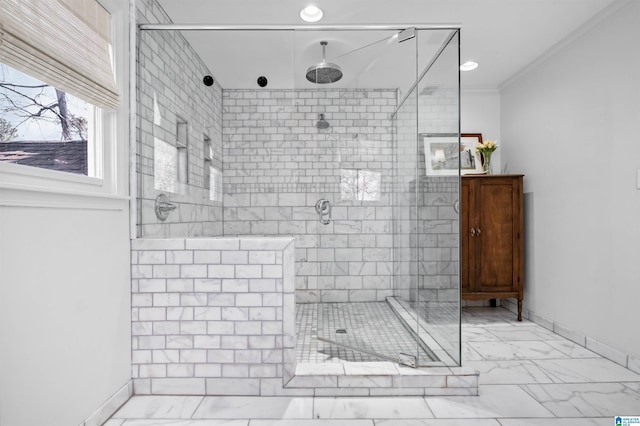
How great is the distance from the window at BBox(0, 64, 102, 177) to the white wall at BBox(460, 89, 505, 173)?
3.49m

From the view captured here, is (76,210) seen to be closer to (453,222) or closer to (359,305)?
(359,305)

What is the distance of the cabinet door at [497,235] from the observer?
10.2 ft

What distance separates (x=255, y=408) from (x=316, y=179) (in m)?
1.30

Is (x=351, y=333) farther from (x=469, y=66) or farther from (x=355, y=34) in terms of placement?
(x=469, y=66)

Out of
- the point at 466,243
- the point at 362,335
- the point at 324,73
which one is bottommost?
the point at 362,335

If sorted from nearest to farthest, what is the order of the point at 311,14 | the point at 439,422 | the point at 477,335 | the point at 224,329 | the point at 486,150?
the point at 439,422, the point at 224,329, the point at 311,14, the point at 477,335, the point at 486,150

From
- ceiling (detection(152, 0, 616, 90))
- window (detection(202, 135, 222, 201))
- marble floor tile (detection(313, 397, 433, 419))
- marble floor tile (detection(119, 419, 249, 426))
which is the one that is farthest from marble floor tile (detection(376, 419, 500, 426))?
ceiling (detection(152, 0, 616, 90))

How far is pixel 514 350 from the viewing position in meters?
2.46

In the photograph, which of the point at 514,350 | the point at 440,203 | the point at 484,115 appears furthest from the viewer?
the point at 484,115

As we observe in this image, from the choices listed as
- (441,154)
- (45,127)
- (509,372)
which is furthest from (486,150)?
(45,127)

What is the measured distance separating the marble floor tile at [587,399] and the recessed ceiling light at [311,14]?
2.69 m

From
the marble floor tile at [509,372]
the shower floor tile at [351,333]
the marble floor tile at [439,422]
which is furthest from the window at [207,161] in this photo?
the marble floor tile at [509,372]

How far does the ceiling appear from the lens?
2029 millimetres

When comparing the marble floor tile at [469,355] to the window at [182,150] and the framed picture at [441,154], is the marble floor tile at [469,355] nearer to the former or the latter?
the framed picture at [441,154]
